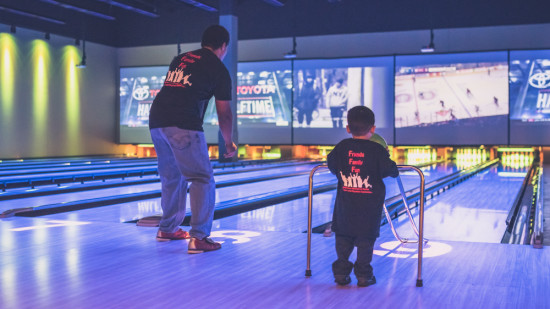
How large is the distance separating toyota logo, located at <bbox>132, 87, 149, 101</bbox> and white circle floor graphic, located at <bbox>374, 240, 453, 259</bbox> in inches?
525

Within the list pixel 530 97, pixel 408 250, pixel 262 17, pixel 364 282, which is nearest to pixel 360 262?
pixel 364 282

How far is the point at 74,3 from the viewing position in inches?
497

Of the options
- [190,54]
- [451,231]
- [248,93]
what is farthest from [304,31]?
[190,54]

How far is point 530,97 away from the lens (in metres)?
12.9

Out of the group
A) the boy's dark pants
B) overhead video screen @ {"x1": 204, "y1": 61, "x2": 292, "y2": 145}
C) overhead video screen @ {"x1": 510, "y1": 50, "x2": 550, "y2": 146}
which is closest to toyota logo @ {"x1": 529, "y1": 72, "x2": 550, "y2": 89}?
overhead video screen @ {"x1": 510, "y1": 50, "x2": 550, "y2": 146}

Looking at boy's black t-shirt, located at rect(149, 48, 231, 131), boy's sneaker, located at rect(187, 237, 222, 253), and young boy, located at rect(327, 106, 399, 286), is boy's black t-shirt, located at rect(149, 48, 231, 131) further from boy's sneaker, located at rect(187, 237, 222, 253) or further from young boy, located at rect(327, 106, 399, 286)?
young boy, located at rect(327, 106, 399, 286)

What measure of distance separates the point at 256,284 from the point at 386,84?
12044mm

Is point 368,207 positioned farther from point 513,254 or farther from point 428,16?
point 428,16

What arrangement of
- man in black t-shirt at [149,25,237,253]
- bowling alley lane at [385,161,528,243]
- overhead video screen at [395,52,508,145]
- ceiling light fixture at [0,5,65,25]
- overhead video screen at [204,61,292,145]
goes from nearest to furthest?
man in black t-shirt at [149,25,237,253], bowling alley lane at [385,161,528,243], ceiling light fixture at [0,5,65,25], overhead video screen at [395,52,508,145], overhead video screen at [204,61,292,145]

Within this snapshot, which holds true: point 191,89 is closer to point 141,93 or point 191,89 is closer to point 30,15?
point 30,15

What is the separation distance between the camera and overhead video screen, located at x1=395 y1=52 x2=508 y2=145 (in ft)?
43.2

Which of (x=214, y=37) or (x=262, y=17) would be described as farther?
(x=262, y=17)

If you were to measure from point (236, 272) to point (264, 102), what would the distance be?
40.8ft

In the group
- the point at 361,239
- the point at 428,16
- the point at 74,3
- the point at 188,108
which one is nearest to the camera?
the point at 361,239
